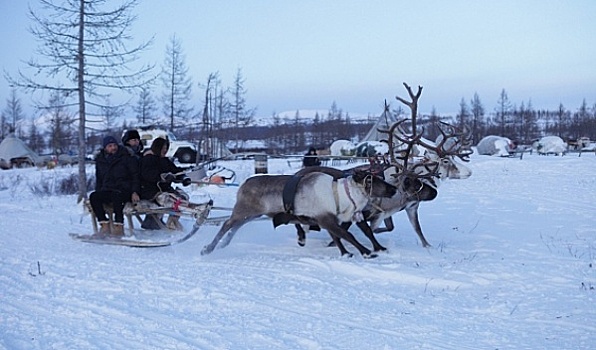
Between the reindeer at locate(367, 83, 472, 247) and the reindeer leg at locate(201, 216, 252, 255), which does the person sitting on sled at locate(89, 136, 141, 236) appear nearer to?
the reindeer leg at locate(201, 216, 252, 255)

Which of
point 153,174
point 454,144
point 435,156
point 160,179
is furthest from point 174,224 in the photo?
point 454,144

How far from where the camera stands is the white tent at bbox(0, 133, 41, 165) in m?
41.7

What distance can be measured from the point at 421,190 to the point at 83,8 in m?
11.2

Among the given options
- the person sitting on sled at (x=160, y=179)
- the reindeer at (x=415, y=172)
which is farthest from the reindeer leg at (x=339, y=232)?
the person sitting on sled at (x=160, y=179)

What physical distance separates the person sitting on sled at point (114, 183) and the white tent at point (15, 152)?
3526cm

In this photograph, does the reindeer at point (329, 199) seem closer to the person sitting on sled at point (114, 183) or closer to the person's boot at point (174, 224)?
the person sitting on sled at point (114, 183)

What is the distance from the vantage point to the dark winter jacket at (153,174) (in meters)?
9.18

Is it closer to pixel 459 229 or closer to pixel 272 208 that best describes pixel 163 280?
pixel 272 208

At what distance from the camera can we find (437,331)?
175 inches

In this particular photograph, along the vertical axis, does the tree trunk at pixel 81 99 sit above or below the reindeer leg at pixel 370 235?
above

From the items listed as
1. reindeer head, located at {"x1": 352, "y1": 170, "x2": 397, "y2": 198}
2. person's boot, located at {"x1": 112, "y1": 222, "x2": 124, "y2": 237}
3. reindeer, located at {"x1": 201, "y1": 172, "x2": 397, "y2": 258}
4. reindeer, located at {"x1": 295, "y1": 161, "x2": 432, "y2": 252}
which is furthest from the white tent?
reindeer head, located at {"x1": 352, "y1": 170, "x2": 397, "y2": 198}

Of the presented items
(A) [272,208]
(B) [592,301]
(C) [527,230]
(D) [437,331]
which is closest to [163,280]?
(A) [272,208]

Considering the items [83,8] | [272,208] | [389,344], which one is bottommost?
[389,344]

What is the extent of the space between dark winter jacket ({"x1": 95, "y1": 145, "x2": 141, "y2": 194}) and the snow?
3.36 feet
